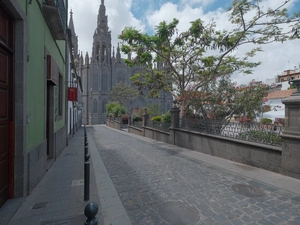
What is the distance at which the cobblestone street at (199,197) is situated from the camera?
3057mm

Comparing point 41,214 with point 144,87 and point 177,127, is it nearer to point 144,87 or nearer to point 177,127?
point 177,127

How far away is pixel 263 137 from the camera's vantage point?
583 cm

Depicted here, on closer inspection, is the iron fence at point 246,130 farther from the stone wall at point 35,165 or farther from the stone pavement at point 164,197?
the stone wall at point 35,165

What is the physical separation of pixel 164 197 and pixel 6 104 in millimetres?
3702

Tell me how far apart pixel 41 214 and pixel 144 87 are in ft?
Result: 44.8

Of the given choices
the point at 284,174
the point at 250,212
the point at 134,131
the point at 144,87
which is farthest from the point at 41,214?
the point at 134,131

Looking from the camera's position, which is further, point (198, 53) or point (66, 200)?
point (198, 53)

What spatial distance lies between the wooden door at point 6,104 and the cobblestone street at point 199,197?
2.24m

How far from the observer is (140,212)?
325 centimetres

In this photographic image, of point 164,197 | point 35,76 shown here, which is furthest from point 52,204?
point 35,76

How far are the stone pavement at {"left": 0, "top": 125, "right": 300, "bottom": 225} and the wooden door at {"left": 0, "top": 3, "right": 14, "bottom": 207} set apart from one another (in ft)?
1.44

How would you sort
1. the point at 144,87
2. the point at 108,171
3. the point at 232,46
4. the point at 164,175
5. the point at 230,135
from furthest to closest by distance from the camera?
the point at 144,87 → the point at 232,46 → the point at 230,135 → the point at 108,171 → the point at 164,175

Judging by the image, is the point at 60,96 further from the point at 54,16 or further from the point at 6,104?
the point at 6,104

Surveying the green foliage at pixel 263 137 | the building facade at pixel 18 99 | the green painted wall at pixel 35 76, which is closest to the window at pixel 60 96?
the green painted wall at pixel 35 76
